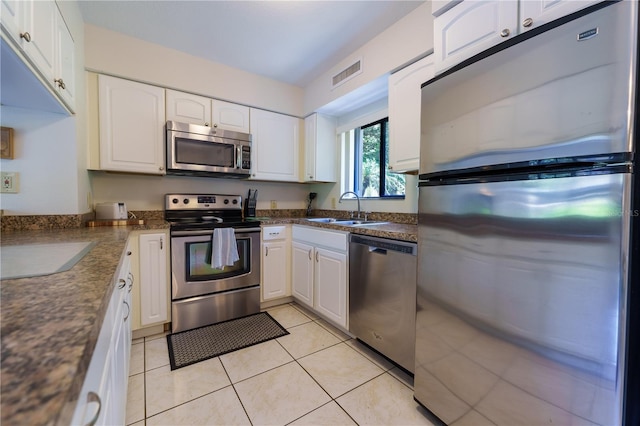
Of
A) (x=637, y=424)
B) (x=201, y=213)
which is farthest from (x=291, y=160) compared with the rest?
(x=637, y=424)

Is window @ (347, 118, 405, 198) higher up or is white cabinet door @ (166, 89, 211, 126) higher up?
white cabinet door @ (166, 89, 211, 126)

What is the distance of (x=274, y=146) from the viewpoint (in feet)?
9.86

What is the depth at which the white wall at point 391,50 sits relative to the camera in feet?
5.89

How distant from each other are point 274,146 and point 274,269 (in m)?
1.38

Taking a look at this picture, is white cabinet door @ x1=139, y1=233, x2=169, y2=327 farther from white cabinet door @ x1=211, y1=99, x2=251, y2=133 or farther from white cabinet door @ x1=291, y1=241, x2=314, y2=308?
white cabinet door @ x1=211, y1=99, x2=251, y2=133

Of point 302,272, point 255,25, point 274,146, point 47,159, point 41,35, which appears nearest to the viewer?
point 41,35

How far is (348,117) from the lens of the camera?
304cm

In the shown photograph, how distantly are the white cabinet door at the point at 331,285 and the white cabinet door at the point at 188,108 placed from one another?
170 cm

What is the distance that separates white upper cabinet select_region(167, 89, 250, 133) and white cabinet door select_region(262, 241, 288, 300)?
1276 millimetres

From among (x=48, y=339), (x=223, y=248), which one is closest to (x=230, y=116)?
(x=223, y=248)

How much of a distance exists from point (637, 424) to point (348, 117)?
291 centimetres

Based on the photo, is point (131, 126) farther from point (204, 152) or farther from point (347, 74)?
point (347, 74)

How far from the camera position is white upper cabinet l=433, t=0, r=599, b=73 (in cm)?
103

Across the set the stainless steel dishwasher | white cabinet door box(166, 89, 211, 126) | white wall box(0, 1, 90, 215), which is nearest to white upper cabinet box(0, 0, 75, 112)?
white wall box(0, 1, 90, 215)
